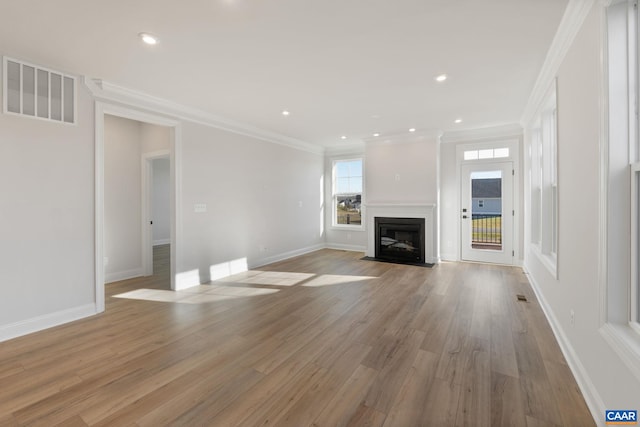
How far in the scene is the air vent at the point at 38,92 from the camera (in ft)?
8.85

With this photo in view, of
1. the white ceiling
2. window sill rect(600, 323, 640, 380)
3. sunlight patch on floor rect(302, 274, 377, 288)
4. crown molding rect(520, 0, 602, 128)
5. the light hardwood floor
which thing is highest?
the white ceiling

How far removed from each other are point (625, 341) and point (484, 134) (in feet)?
16.5

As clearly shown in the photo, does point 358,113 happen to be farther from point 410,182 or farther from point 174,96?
point 174,96

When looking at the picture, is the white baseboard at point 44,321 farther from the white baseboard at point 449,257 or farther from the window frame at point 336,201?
the white baseboard at point 449,257

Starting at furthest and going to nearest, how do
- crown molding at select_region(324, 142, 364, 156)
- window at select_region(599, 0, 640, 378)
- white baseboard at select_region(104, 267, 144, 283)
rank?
crown molding at select_region(324, 142, 364, 156)
white baseboard at select_region(104, 267, 144, 283)
window at select_region(599, 0, 640, 378)

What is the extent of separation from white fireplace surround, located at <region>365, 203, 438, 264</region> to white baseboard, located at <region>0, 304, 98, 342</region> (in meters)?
4.92

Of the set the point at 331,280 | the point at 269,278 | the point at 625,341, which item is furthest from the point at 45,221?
the point at 625,341

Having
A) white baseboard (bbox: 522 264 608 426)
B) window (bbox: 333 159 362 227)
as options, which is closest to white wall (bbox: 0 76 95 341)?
white baseboard (bbox: 522 264 608 426)

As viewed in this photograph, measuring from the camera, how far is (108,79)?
126 inches

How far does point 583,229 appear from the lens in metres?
1.94

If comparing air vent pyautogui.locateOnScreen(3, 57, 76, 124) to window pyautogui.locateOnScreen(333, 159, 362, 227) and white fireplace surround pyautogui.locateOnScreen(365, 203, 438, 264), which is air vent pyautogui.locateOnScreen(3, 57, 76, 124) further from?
window pyautogui.locateOnScreen(333, 159, 362, 227)

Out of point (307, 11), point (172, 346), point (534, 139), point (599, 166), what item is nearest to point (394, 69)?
point (307, 11)

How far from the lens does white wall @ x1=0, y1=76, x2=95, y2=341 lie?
8.84 ft

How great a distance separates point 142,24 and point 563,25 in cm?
333
